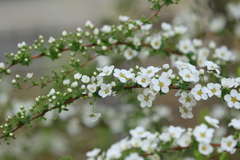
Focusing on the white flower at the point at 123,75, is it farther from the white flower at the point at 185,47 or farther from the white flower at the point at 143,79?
the white flower at the point at 185,47

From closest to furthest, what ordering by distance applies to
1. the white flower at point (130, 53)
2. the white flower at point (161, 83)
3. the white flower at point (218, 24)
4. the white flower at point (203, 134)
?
the white flower at point (203, 134) < the white flower at point (161, 83) < the white flower at point (130, 53) < the white flower at point (218, 24)

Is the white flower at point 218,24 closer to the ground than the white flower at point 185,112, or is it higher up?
higher up

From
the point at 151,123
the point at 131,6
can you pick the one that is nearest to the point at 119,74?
the point at 151,123

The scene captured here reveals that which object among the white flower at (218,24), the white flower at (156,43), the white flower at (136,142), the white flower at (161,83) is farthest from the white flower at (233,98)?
the white flower at (218,24)

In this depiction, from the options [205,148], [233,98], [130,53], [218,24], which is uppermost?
[218,24]

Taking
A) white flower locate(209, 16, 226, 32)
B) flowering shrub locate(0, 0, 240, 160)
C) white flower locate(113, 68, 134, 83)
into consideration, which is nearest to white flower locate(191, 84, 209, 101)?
flowering shrub locate(0, 0, 240, 160)

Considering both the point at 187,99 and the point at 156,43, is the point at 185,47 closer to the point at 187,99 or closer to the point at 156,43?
the point at 156,43

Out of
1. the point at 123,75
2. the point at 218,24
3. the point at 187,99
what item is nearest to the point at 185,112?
the point at 187,99
